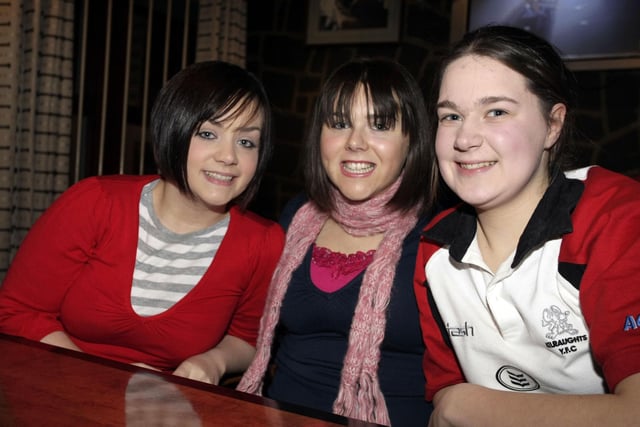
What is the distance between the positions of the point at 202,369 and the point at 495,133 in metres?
1.01

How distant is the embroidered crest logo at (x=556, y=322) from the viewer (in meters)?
1.15

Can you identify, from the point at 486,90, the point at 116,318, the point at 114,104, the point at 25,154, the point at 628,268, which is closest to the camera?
the point at 628,268

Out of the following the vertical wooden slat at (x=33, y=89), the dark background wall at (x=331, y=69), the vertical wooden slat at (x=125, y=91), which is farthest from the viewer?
the vertical wooden slat at (x=125, y=91)

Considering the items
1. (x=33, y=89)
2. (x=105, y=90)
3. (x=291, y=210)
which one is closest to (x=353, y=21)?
(x=105, y=90)

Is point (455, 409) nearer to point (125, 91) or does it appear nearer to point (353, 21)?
point (125, 91)

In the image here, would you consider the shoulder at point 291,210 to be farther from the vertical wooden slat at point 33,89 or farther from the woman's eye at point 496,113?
the vertical wooden slat at point 33,89

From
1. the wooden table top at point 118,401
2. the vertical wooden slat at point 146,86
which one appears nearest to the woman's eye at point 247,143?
the wooden table top at point 118,401

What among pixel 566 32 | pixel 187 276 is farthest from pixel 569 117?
pixel 566 32

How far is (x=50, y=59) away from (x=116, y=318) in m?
2.50

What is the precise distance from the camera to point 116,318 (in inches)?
66.3

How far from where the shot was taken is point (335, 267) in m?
1.76

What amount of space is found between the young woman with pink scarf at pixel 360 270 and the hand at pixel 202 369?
0.13 meters

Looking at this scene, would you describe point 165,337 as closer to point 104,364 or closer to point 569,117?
point 104,364

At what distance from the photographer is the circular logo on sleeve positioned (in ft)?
4.11
